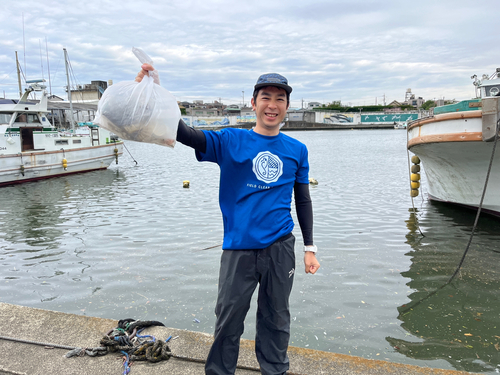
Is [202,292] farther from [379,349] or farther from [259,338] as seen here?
[259,338]

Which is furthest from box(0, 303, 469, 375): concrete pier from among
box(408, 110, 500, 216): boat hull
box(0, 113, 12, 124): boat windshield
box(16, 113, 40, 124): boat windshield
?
box(16, 113, 40, 124): boat windshield

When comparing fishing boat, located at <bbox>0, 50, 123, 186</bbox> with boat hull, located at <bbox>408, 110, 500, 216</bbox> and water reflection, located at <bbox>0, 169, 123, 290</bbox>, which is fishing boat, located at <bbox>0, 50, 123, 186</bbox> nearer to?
water reflection, located at <bbox>0, 169, 123, 290</bbox>

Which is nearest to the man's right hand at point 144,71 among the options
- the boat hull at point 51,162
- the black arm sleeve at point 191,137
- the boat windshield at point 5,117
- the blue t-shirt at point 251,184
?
the black arm sleeve at point 191,137

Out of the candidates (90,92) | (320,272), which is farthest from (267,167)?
(90,92)

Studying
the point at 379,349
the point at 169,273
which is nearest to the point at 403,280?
the point at 379,349

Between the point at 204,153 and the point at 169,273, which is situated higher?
the point at 204,153

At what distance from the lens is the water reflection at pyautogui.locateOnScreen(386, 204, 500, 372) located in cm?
396

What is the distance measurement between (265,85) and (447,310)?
4011 mm

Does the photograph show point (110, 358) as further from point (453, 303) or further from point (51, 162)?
point (51, 162)

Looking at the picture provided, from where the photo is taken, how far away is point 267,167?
8.26ft

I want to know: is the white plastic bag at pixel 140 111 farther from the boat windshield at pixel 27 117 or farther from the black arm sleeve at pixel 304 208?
the boat windshield at pixel 27 117

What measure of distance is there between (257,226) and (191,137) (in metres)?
0.68

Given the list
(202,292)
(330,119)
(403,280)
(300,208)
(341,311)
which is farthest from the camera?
(330,119)

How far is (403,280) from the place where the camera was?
5.94 metres
